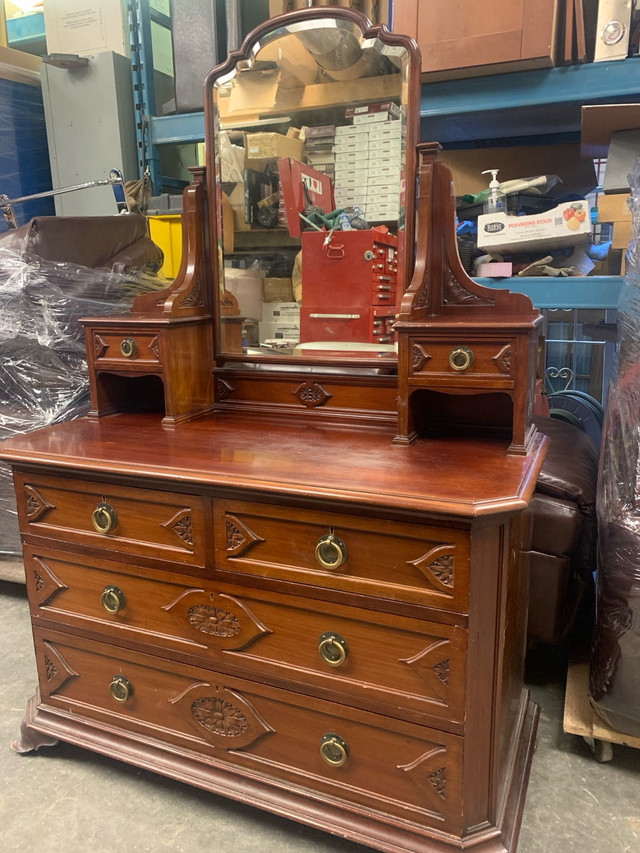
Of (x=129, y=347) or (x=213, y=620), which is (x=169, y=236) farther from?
(x=213, y=620)

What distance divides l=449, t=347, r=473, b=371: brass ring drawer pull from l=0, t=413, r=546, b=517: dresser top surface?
17 centimetres

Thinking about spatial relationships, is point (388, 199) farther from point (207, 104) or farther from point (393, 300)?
point (207, 104)

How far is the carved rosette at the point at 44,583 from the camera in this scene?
1497mm

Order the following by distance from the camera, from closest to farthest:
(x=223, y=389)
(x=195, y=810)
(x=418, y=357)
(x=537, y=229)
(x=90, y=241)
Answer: (x=418, y=357) → (x=195, y=810) → (x=223, y=389) → (x=537, y=229) → (x=90, y=241)

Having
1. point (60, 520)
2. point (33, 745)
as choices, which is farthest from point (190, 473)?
point (33, 745)

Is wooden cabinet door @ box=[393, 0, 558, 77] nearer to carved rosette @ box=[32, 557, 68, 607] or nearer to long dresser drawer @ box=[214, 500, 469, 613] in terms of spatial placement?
long dresser drawer @ box=[214, 500, 469, 613]

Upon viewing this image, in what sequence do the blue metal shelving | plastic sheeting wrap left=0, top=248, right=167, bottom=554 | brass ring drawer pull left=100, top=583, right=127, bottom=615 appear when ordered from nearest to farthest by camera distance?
brass ring drawer pull left=100, top=583, right=127, bottom=615
the blue metal shelving
plastic sheeting wrap left=0, top=248, right=167, bottom=554

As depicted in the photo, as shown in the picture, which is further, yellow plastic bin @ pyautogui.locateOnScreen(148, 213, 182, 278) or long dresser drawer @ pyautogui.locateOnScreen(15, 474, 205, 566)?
yellow plastic bin @ pyautogui.locateOnScreen(148, 213, 182, 278)

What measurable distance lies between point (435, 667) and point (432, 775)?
221mm

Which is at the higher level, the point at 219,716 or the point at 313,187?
the point at 313,187

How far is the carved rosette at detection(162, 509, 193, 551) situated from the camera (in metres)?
1.30

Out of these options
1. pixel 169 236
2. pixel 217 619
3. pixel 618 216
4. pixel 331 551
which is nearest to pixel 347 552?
pixel 331 551

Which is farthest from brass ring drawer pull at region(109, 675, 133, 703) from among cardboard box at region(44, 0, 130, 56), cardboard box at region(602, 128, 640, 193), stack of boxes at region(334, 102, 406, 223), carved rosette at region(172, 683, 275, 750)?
cardboard box at region(44, 0, 130, 56)

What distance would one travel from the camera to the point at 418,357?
131 cm
